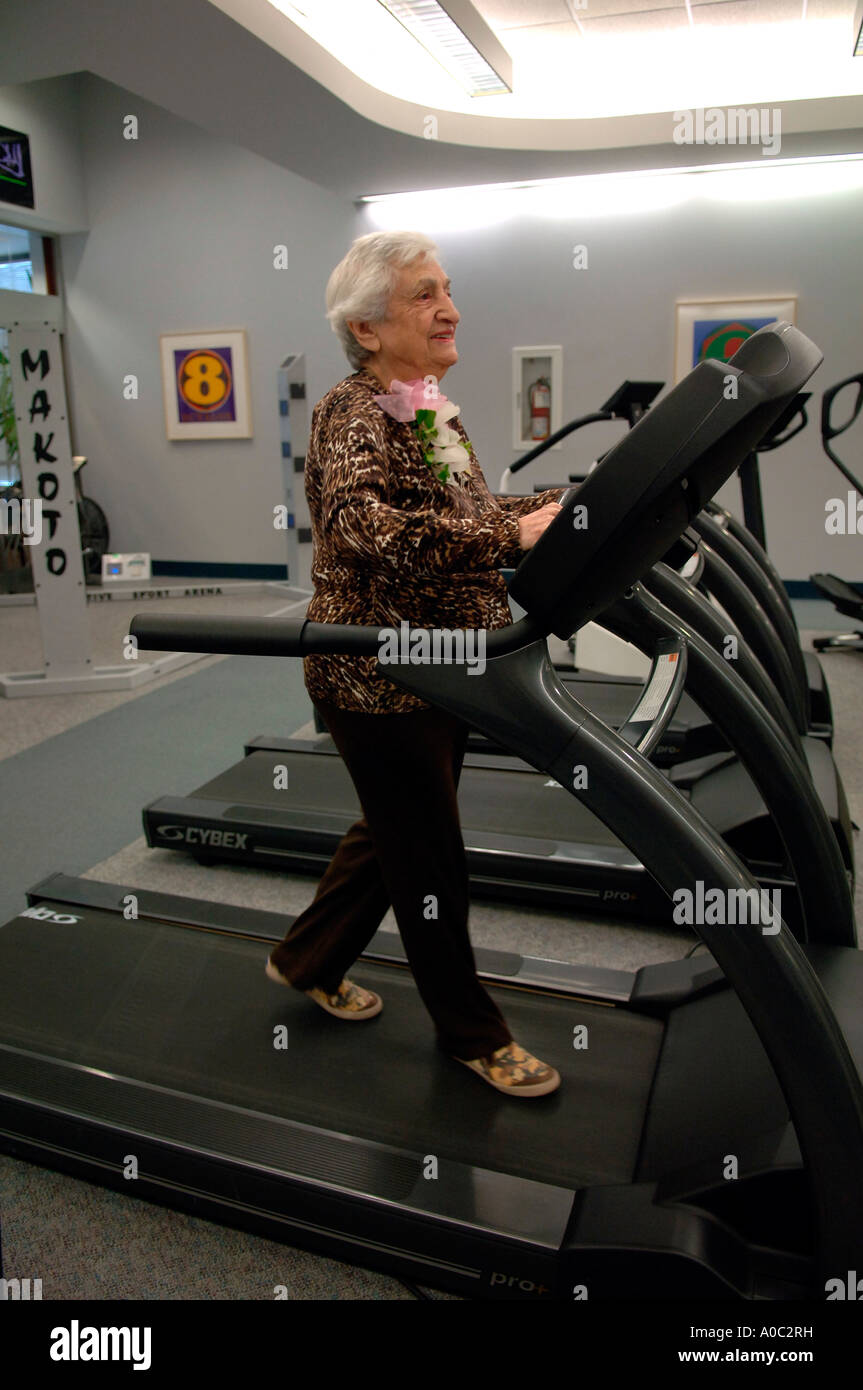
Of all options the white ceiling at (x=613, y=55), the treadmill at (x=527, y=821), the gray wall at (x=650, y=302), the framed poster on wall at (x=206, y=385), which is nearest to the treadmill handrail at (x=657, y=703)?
the treadmill at (x=527, y=821)

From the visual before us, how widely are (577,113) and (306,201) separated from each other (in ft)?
7.14

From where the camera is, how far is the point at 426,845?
5.34 ft

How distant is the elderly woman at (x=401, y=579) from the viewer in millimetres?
1506

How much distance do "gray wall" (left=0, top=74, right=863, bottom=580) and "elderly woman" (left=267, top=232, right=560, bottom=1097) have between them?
14.5ft

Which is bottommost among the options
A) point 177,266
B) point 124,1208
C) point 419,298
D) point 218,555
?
point 124,1208

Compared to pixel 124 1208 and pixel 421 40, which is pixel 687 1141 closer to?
pixel 124 1208

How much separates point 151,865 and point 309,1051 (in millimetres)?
1366

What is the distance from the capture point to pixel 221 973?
7.40ft

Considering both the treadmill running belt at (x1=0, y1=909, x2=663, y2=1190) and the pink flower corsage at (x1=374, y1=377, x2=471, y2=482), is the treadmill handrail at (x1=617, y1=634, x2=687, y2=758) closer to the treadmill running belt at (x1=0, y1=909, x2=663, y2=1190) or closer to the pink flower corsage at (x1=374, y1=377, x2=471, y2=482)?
the pink flower corsage at (x1=374, y1=377, x2=471, y2=482)

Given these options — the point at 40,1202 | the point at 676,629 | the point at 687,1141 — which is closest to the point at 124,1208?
the point at 40,1202

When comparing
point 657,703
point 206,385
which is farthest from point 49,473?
point 657,703

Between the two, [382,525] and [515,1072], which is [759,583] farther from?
[382,525]

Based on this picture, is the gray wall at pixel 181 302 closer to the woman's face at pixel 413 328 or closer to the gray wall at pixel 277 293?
the gray wall at pixel 277 293

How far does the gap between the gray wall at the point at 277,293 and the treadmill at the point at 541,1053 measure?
499 cm
